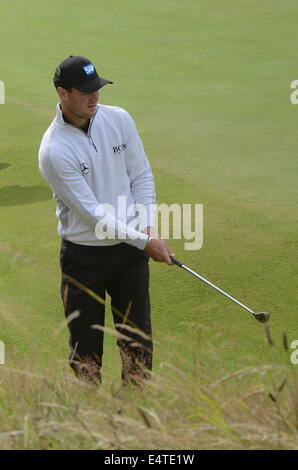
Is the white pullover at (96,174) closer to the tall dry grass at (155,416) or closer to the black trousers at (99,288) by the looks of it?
the black trousers at (99,288)

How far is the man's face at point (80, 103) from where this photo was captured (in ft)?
11.2

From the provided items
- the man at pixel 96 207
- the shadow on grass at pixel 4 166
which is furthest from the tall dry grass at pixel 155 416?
the shadow on grass at pixel 4 166

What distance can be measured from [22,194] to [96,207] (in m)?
4.42

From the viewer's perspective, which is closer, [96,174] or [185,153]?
[96,174]

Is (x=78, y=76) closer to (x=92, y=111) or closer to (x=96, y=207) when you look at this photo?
(x=92, y=111)

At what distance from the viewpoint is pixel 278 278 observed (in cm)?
530

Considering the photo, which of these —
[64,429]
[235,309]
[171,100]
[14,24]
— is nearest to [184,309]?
[235,309]

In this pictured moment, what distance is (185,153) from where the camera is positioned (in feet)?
27.8

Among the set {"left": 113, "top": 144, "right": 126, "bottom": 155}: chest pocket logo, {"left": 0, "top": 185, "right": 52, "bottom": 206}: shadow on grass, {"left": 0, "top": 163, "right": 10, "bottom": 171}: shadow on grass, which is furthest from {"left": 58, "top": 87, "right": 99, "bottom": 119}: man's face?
{"left": 0, "top": 163, "right": 10, "bottom": 171}: shadow on grass

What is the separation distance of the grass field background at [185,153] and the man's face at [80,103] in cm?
93

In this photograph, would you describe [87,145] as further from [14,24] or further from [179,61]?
[14,24]

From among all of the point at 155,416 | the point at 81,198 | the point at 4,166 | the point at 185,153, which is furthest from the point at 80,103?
the point at 4,166

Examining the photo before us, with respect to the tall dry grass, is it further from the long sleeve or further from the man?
the long sleeve

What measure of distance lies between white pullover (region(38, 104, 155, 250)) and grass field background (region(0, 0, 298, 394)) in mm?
508
